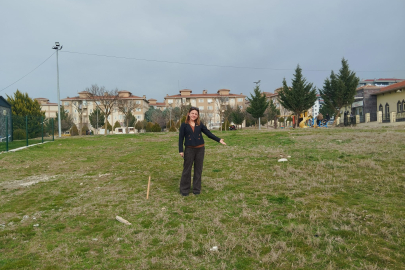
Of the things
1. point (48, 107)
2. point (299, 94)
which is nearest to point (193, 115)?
point (299, 94)

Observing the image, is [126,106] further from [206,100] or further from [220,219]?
[220,219]

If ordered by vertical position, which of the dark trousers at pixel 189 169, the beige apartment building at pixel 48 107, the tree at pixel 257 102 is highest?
the beige apartment building at pixel 48 107

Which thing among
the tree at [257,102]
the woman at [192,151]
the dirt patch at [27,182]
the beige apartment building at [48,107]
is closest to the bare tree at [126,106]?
the tree at [257,102]

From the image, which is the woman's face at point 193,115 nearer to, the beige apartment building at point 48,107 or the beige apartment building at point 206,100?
the beige apartment building at point 206,100

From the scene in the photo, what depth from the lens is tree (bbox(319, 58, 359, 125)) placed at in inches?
1559

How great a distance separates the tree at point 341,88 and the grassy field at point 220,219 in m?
34.0

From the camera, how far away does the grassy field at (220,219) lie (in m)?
3.41

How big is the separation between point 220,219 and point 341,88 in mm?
40012

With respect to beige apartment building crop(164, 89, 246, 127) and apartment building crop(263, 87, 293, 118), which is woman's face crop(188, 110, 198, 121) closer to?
apartment building crop(263, 87, 293, 118)

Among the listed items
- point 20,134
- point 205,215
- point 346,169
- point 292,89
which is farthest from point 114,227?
point 292,89

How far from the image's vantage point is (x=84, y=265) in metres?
3.39

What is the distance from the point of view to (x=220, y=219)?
4664 millimetres

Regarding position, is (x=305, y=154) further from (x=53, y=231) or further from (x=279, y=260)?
(x=53, y=231)

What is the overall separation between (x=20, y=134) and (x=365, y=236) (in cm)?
2360
